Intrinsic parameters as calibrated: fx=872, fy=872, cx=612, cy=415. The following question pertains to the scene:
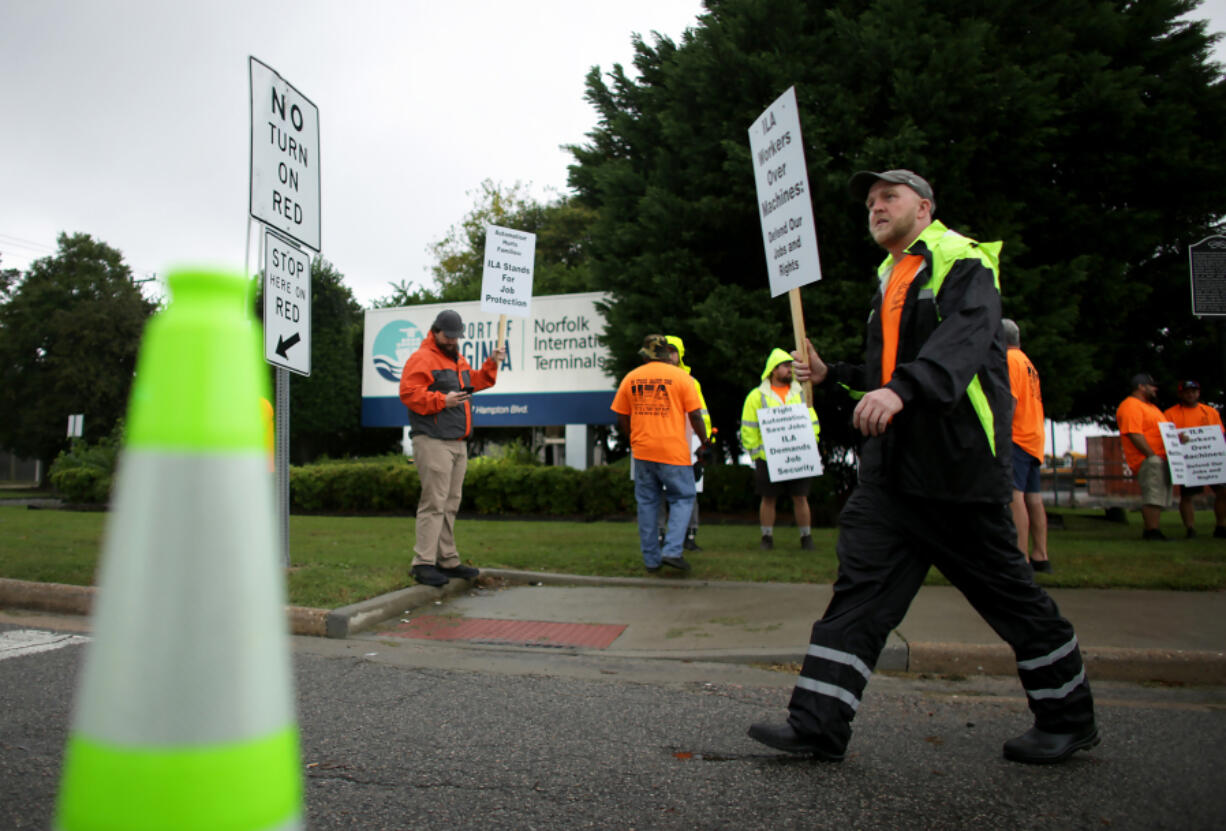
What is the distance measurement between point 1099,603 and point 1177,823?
3337mm

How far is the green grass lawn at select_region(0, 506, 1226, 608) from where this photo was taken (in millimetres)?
6102

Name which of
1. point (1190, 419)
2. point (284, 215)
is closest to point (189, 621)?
point (284, 215)

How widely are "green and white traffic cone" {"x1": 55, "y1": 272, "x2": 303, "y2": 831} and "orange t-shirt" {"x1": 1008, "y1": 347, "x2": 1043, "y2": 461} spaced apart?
20.3 feet

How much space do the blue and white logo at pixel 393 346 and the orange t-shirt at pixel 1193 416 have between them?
1516 centimetres

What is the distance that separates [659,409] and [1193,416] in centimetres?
703

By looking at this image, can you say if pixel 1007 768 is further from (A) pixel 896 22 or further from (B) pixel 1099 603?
(A) pixel 896 22

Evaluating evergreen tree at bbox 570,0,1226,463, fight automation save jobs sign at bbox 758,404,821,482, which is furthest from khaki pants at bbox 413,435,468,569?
evergreen tree at bbox 570,0,1226,463

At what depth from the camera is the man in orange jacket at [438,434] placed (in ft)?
20.3

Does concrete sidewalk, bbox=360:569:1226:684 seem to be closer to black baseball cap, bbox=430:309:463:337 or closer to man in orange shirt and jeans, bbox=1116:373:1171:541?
black baseball cap, bbox=430:309:463:337

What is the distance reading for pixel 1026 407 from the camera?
250 inches

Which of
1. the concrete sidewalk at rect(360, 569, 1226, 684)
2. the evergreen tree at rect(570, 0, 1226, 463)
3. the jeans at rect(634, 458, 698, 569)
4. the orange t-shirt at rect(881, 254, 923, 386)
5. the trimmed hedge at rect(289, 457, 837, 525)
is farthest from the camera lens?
the trimmed hedge at rect(289, 457, 837, 525)

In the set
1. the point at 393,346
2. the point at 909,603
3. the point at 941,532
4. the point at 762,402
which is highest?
the point at 393,346

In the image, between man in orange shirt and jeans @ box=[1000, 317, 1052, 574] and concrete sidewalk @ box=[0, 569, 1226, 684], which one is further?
man in orange shirt and jeans @ box=[1000, 317, 1052, 574]

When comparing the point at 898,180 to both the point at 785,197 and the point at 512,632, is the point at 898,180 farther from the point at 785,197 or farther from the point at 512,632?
the point at 512,632
